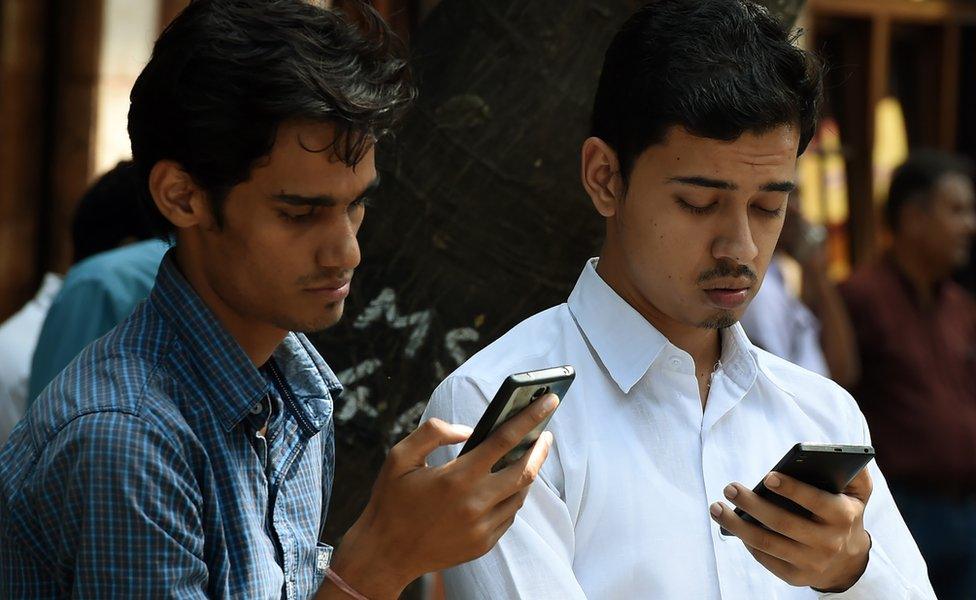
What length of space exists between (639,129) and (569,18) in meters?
0.65

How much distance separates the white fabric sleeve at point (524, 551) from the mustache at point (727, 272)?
390 mm

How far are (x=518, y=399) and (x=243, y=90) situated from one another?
0.64 m

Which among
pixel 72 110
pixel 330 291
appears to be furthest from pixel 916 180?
pixel 330 291

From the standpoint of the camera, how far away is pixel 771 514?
221 centimetres

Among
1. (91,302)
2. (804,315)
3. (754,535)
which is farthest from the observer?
(804,315)

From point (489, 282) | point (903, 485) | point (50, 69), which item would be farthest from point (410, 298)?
point (903, 485)

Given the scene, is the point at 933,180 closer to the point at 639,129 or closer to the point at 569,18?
the point at 569,18

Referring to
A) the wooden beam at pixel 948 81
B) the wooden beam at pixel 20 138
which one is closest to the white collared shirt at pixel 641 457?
the wooden beam at pixel 20 138

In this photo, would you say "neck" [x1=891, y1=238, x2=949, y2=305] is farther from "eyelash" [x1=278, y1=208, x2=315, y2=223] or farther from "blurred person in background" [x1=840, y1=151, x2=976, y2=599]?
"eyelash" [x1=278, y1=208, x2=315, y2=223]

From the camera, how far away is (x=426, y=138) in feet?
10.2

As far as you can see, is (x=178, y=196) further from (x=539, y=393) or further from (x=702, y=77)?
(x=702, y=77)

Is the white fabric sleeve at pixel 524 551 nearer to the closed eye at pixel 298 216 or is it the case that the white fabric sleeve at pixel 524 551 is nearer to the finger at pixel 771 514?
the finger at pixel 771 514

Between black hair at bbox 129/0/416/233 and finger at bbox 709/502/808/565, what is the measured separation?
79 centimetres

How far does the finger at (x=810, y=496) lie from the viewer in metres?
2.19
